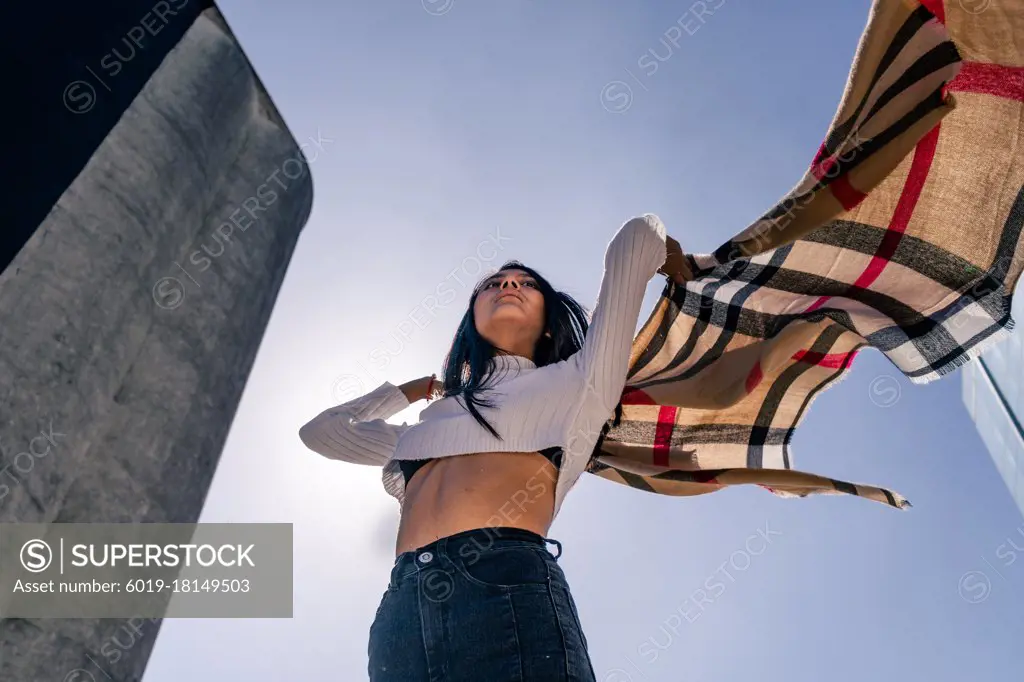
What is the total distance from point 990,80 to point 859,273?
0.69 metres

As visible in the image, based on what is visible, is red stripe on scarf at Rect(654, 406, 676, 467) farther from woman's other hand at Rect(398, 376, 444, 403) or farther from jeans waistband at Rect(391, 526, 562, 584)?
jeans waistband at Rect(391, 526, 562, 584)

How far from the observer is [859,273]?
2.81 m

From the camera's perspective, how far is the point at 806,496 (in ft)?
9.71

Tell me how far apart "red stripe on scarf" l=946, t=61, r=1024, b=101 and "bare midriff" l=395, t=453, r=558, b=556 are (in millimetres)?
1704

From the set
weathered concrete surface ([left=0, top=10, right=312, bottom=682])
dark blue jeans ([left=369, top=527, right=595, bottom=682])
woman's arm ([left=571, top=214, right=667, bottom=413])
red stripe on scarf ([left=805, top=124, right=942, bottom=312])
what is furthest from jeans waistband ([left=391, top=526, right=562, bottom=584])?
red stripe on scarf ([left=805, top=124, right=942, bottom=312])

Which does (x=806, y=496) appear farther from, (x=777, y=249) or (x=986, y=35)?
(x=986, y=35)

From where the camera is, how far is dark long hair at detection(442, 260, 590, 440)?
2.89m

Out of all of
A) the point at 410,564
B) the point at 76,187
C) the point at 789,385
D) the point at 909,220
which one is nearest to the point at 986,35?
the point at 909,220

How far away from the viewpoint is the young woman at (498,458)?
1885 mm

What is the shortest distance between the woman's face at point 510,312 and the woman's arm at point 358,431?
0.46m

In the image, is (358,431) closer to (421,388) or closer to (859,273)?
(421,388)

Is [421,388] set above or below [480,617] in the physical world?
above

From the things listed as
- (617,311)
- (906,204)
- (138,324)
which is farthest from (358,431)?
(906,204)

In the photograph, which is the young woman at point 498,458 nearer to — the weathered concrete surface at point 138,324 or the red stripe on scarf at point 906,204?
the red stripe on scarf at point 906,204
